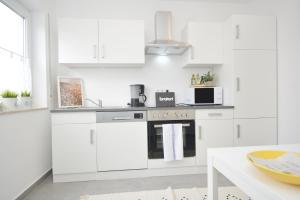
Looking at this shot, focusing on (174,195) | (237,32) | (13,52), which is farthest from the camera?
(237,32)

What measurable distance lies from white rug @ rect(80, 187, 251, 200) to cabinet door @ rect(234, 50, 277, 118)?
102 cm

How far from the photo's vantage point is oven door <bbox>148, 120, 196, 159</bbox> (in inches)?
92.2

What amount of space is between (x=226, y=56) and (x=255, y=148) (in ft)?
6.36

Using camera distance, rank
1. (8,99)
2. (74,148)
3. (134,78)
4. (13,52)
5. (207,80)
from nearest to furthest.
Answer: (8,99), (13,52), (74,148), (207,80), (134,78)

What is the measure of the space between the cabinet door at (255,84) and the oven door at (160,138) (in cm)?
68

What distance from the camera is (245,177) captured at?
642 millimetres

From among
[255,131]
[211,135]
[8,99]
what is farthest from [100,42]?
[255,131]

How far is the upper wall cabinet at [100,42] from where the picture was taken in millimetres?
2430

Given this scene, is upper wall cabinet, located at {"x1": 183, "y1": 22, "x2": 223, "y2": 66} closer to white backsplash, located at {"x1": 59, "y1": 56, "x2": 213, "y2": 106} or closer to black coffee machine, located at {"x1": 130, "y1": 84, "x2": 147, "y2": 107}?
white backsplash, located at {"x1": 59, "y1": 56, "x2": 213, "y2": 106}

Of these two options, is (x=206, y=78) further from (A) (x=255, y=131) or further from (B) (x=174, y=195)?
(B) (x=174, y=195)

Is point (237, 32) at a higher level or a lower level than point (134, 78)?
higher

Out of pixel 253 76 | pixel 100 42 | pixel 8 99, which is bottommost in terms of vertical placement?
pixel 8 99

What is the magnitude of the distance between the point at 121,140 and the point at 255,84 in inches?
77.9

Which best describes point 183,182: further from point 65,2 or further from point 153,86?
point 65,2
